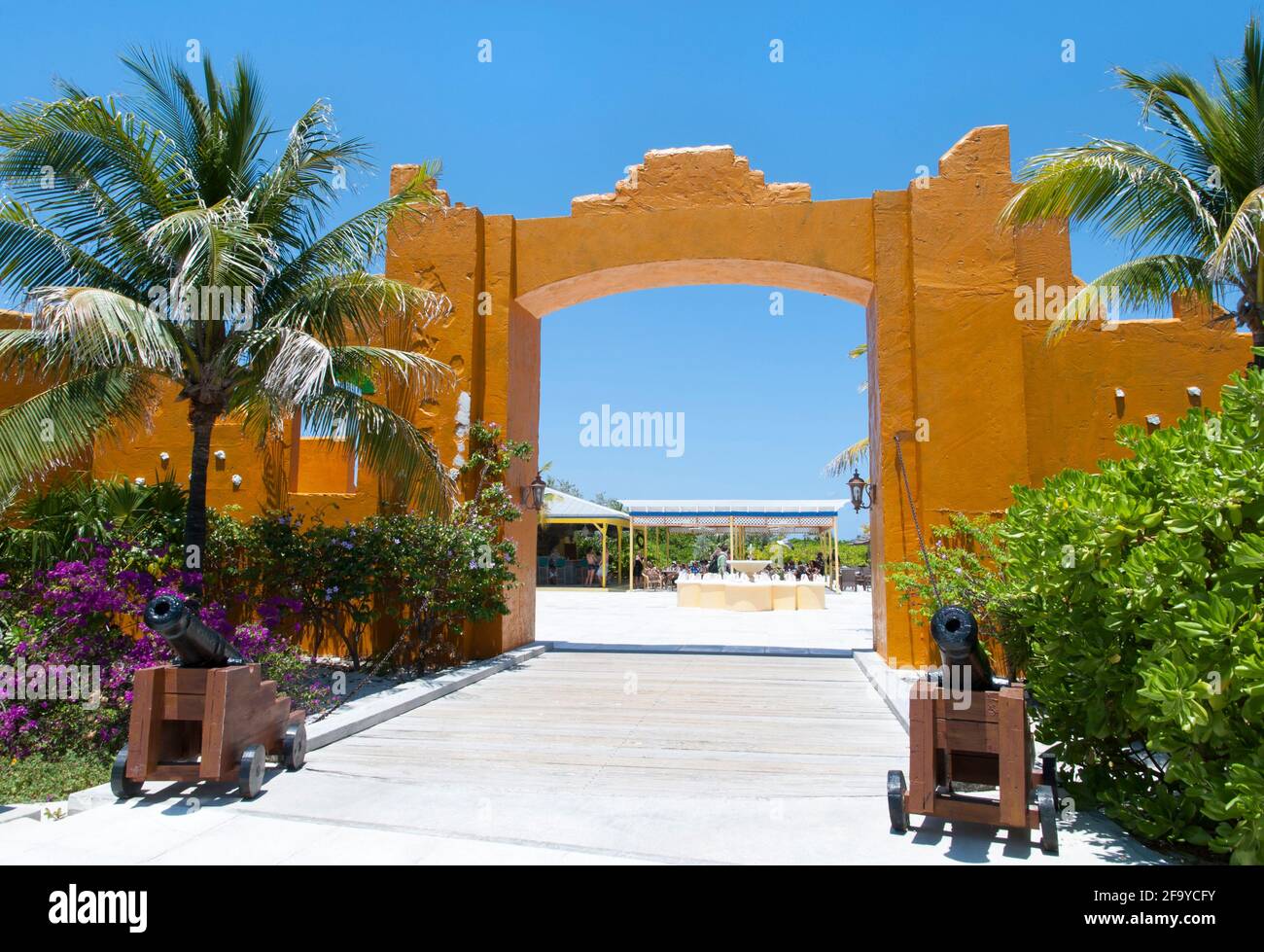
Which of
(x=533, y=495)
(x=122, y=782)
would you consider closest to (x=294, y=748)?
(x=122, y=782)

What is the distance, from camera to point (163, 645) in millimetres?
7000

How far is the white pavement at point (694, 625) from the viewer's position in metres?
12.7

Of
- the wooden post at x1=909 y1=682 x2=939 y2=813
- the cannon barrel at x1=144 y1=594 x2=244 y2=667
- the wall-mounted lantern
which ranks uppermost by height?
the wall-mounted lantern

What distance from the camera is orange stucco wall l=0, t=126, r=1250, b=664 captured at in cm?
911

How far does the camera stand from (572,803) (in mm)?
4738

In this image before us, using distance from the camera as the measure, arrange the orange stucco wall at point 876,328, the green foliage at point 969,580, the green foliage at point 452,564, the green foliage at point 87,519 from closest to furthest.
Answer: the green foliage at point 969,580 < the green foliage at point 87,519 < the green foliage at point 452,564 < the orange stucco wall at point 876,328

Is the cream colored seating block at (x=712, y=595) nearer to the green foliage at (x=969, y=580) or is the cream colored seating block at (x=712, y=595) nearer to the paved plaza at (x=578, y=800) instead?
the green foliage at (x=969, y=580)

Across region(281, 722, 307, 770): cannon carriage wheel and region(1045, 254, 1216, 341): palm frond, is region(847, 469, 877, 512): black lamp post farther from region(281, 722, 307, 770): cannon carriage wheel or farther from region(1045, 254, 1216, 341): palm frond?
region(281, 722, 307, 770): cannon carriage wheel

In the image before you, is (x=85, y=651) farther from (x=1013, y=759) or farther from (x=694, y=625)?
(x=694, y=625)

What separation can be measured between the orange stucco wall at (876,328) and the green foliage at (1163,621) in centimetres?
414

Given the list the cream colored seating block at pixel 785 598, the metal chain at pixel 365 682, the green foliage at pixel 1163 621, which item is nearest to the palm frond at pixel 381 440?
the metal chain at pixel 365 682

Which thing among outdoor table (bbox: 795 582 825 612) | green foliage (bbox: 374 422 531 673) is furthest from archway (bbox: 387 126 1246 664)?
outdoor table (bbox: 795 582 825 612)

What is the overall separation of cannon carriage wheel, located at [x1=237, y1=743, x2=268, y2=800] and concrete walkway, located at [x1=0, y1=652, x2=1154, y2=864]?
9cm
